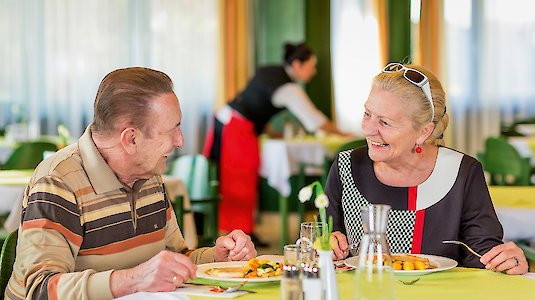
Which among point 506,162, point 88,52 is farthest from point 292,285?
point 88,52

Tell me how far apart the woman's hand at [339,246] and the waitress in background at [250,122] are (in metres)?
4.52

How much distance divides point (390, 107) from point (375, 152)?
14 cm

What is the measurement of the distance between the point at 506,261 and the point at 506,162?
2.95 meters

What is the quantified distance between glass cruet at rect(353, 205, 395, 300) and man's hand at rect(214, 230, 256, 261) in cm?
68

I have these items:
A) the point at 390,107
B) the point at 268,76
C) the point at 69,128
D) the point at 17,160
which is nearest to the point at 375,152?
the point at 390,107

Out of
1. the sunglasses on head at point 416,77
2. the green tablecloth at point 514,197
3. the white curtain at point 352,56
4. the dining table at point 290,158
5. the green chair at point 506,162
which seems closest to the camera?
the sunglasses on head at point 416,77

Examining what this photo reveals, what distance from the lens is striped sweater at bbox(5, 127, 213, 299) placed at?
80.8 inches

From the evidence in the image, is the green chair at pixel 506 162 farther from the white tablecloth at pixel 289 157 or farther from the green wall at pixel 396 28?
the green wall at pixel 396 28

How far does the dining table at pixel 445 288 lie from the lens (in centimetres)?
201

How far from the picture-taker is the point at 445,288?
6.95 feet

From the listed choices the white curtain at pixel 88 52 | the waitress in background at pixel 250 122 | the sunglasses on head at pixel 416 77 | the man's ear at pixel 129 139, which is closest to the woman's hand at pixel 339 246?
the sunglasses on head at pixel 416 77

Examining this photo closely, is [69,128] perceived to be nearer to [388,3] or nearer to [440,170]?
[388,3]

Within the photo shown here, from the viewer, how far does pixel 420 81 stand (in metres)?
2.72

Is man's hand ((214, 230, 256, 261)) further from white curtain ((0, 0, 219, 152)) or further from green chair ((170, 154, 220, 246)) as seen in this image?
white curtain ((0, 0, 219, 152))
